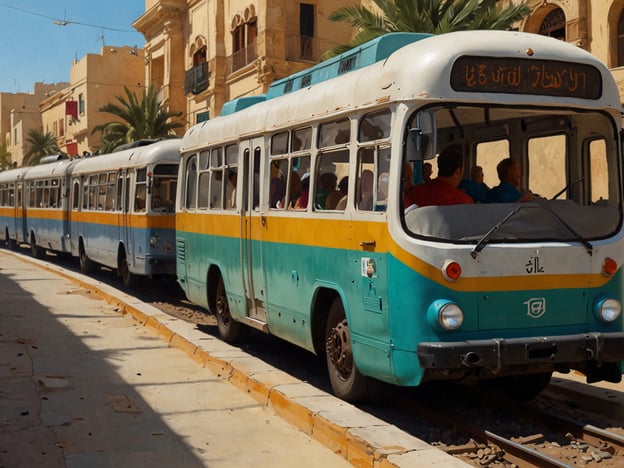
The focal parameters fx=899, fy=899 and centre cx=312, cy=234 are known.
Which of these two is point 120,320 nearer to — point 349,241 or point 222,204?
point 222,204

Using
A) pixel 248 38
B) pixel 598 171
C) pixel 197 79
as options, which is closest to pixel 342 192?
pixel 598 171

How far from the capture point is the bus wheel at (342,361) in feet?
25.7

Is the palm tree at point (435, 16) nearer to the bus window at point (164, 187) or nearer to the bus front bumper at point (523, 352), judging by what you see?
the bus window at point (164, 187)

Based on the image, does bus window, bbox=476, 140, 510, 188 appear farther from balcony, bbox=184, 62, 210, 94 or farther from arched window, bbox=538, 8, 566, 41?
balcony, bbox=184, 62, 210, 94

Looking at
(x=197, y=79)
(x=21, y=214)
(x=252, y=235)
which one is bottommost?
(x=21, y=214)

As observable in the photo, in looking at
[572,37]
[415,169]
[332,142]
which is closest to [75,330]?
[332,142]

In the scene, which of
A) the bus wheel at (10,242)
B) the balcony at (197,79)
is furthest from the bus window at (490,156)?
the balcony at (197,79)

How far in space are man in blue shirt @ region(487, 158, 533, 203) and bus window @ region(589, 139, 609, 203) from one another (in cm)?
59

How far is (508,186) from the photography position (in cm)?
750

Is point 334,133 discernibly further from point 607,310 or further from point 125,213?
point 125,213

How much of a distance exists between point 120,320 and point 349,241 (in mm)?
7855

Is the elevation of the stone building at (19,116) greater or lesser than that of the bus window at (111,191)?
greater

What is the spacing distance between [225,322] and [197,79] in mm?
33096

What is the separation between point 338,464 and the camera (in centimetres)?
651
